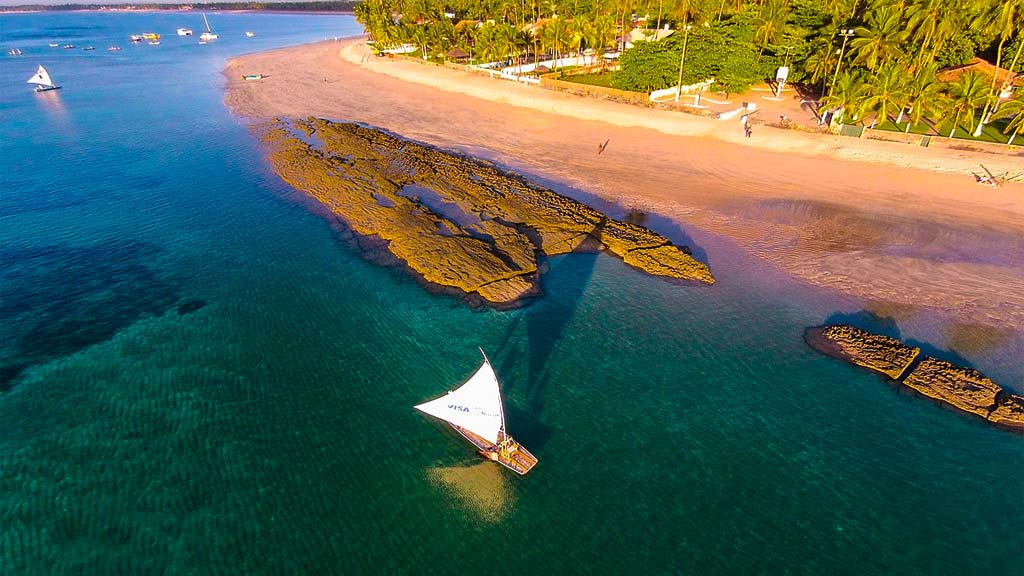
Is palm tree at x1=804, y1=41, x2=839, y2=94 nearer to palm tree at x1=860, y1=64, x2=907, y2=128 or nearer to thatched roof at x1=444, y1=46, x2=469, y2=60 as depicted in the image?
palm tree at x1=860, y1=64, x2=907, y2=128

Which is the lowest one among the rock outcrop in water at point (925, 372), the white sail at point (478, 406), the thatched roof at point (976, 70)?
the rock outcrop in water at point (925, 372)

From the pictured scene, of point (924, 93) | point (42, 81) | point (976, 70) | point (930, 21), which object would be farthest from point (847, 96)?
point (42, 81)

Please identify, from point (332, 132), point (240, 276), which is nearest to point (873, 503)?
point (240, 276)

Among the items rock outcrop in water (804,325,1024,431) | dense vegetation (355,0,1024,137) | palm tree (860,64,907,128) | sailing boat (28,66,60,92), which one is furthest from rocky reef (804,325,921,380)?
sailing boat (28,66,60,92)

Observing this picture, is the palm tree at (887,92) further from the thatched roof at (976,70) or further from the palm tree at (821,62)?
the thatched roof at (976,70)

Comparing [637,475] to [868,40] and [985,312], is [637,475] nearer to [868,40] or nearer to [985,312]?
[985,312]

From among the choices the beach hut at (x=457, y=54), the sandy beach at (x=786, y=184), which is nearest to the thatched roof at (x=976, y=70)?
the sandy beach at (x=786, y=184)

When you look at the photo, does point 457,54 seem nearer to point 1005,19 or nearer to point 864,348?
point 1005,19
